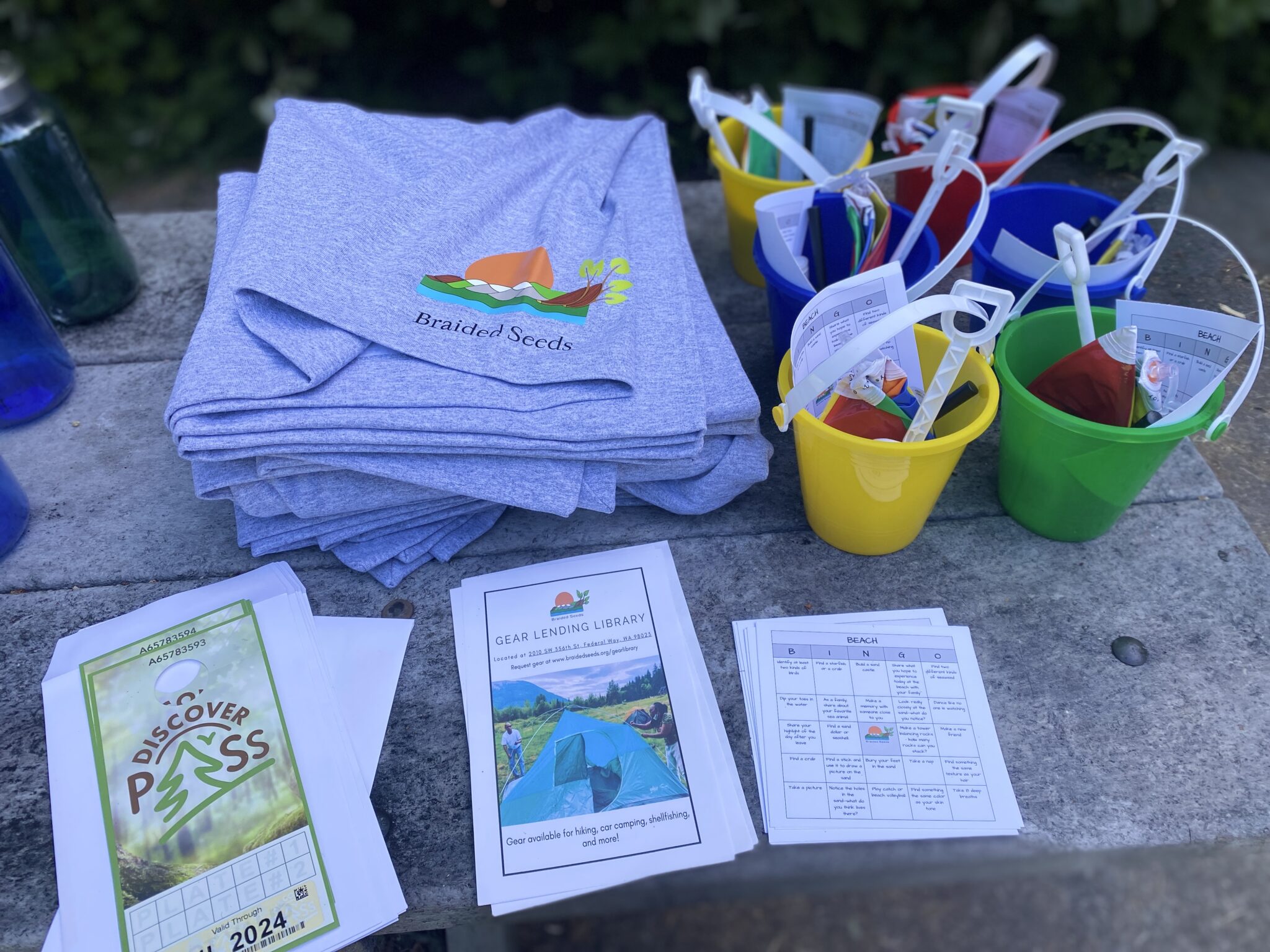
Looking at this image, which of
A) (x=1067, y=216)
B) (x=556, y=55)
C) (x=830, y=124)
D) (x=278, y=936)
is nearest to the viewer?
(x=278, y=936)

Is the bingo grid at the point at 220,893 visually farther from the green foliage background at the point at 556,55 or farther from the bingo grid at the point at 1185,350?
the green foliage background at the point at 556,55

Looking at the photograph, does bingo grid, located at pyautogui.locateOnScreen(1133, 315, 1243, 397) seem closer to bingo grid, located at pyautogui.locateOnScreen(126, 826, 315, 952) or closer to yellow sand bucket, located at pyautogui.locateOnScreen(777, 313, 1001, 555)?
yellow sand bucket, located at pyautogui.locateOnScreen(777, 313, 1001, 555)

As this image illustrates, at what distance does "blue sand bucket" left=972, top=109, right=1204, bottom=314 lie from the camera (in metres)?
0.76

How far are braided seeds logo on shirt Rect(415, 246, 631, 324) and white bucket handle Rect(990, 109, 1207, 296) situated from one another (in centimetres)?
41

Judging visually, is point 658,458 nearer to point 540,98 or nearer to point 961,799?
point 961,799

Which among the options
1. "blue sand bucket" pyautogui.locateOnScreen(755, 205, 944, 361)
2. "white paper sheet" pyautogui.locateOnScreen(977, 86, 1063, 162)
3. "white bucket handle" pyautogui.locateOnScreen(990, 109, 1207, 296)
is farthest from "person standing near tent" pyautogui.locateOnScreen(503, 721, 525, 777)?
"white paper sheet" pyautogui.locateOnScreen(977, 86, 1063, 162)

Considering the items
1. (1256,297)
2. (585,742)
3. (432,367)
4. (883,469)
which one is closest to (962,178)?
(1256,297)

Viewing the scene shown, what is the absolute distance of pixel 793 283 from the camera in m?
0.81

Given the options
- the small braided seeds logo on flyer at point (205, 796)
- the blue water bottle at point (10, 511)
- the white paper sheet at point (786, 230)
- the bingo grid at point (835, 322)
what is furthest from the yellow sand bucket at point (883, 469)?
the blue water bottle at point (10, 511)

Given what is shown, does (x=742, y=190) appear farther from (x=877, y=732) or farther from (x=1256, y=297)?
(x=877, y=732)

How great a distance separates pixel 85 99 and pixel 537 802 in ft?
7.17

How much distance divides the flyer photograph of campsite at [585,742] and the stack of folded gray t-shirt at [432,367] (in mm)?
146

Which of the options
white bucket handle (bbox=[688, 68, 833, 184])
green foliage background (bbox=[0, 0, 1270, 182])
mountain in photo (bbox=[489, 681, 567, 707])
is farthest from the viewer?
green foliage background (bbox=[0, 0, 1270, 182])

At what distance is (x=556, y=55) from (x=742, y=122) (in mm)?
1210
